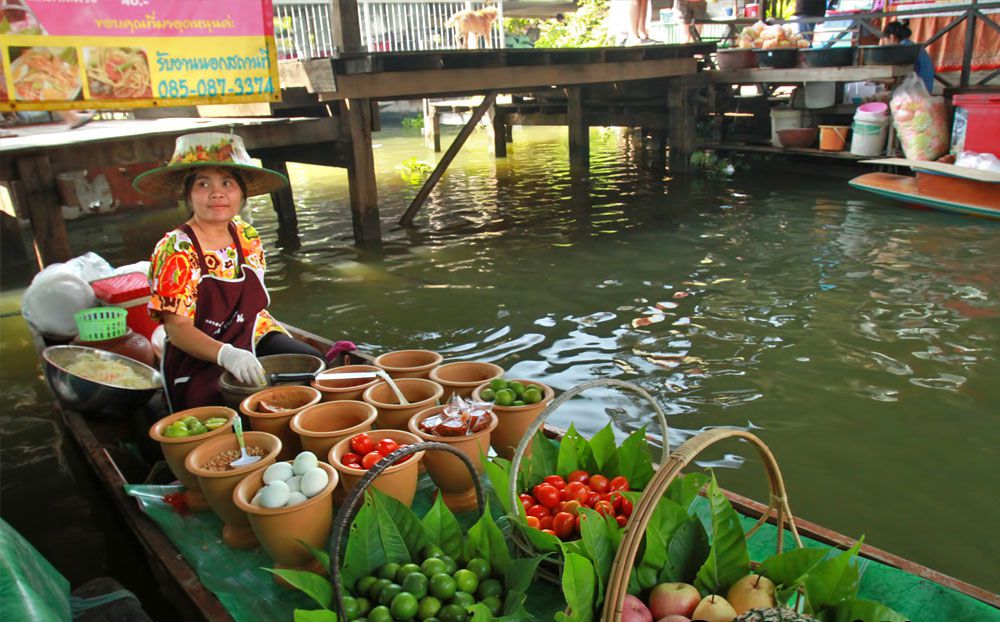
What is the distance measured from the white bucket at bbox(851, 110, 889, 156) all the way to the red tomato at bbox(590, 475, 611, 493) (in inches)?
337

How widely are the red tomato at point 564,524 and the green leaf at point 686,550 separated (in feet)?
0.89

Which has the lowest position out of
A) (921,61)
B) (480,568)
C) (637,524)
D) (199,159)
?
(480,568)

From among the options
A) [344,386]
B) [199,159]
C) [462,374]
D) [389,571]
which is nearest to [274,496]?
[389,571]

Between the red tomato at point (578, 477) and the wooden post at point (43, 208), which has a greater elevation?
the wooden post at point (43, 208)

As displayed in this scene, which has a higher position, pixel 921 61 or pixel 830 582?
pixel 921 61

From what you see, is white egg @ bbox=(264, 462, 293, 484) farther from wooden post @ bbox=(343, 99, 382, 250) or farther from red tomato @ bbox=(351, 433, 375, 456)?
wooden post @ bbox=(343, 99, 382, 250)

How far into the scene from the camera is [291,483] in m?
2.09

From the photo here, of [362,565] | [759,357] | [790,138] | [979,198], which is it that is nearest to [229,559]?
[362,565]

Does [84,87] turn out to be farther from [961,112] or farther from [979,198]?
[961,112]

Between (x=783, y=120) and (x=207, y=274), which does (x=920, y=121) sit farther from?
(x=207, y=274)

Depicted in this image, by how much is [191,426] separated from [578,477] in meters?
1.31

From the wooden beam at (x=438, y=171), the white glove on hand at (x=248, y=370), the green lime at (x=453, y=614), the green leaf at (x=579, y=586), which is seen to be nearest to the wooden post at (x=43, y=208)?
the white glove on hand at (x=248, y=370)

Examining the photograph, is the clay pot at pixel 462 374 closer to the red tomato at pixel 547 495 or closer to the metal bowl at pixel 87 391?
the red tomato at pixel 547 495

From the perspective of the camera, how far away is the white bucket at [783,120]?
10.5 meters
